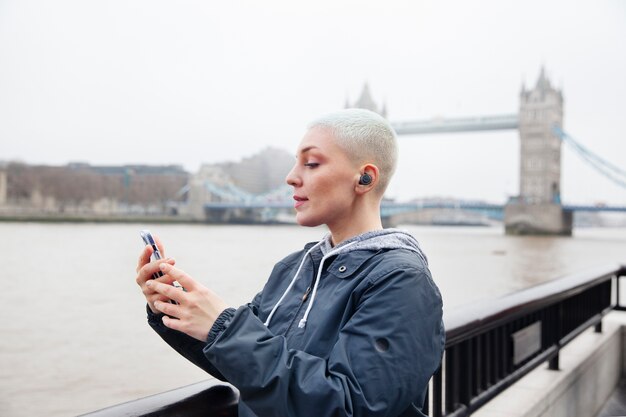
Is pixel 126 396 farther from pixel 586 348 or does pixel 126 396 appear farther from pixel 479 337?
pixel 479 337

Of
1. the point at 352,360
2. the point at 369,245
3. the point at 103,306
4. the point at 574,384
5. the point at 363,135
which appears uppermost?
the point at 363,135

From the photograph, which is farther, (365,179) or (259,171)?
(259,171)

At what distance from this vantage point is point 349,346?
74 cm

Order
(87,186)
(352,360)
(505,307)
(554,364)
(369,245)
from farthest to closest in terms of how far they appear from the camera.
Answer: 1. (87,186)
2. (554,364)
3. (505,307)
4. (369,245)
5. (352,360)

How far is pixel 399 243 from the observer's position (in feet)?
2.79

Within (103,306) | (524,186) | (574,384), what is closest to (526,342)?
(574,384)

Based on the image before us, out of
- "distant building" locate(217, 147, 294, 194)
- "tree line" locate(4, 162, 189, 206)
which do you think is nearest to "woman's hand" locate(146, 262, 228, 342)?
"tree line" locate(4, 162, 189, 206)

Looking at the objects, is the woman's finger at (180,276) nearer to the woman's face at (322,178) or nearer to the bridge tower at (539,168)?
the woman's face at (322,178)

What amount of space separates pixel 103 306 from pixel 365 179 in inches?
418

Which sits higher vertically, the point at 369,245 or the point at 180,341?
the point at 369,245

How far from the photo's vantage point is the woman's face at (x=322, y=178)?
86 centimetres

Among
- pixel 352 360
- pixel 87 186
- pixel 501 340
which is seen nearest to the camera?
pixel 352 360

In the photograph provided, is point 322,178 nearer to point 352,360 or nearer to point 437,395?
point 352,360

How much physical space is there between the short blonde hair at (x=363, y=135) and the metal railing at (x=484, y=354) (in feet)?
1.29
